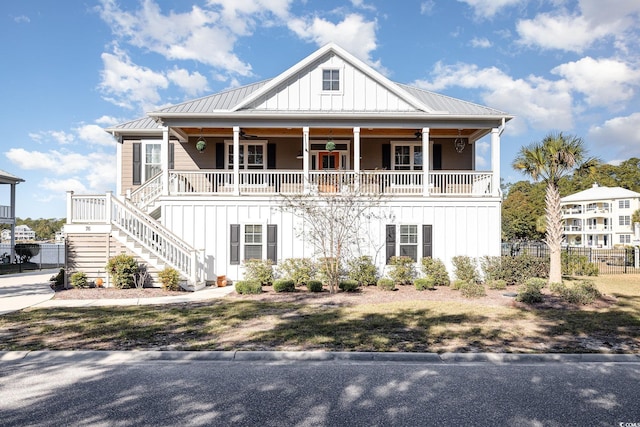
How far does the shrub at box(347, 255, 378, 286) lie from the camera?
15.0 m

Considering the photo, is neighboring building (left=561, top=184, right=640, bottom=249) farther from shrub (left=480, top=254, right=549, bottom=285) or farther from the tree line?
shrub (left=480, top=254, right=549, bottom=285)

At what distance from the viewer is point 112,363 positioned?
6289 millimetres

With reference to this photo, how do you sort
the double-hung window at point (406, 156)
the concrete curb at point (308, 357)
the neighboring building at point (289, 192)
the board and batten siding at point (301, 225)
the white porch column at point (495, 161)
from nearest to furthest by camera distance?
the concrete curb at point (308, 357), the neighboring building at point (289, 192), the board and batten siding at point (301, 225), the white porch column at point (495, 161), the double-hung window at point (406, 156)

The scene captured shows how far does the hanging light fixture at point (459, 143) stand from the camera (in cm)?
1841

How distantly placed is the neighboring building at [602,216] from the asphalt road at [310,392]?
175 ft

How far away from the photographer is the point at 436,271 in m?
15.1

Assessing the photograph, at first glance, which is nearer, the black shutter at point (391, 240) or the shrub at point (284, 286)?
the shrub at point (284, 286)

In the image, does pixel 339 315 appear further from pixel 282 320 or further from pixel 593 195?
pixel 593 195

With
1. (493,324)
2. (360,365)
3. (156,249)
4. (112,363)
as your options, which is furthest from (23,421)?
(156,249)

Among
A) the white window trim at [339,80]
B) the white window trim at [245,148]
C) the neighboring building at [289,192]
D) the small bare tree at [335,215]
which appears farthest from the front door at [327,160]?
the small bare tree at [335,215]

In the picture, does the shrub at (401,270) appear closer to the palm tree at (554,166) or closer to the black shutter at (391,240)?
the black shutter at (391,240)

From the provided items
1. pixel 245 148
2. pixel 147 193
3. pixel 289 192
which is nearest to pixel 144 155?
pixel 147 193

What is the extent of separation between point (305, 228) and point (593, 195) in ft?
193

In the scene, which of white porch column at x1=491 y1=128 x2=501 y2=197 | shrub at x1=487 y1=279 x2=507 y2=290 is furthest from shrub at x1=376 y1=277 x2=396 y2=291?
white porch column at x1=491 y1=128 x2=501 y2=197
